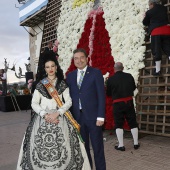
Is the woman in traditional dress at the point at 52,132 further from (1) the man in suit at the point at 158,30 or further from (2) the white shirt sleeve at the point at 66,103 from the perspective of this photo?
(1) the man in suit at the point at 158,30

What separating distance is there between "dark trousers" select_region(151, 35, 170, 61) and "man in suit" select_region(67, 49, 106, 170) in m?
→ 2.24

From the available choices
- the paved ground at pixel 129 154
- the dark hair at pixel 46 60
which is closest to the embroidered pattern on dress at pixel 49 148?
the dark hair at pixel 46 60

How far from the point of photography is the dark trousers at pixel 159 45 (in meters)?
5.18

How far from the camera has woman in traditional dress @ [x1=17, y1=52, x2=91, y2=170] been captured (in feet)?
10.1

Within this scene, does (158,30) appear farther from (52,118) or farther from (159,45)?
(52,118)

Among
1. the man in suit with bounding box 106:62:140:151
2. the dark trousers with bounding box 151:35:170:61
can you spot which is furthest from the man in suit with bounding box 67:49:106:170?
the dark trousers with bounding box 151:35:170:61

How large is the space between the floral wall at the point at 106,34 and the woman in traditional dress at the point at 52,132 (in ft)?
9.69

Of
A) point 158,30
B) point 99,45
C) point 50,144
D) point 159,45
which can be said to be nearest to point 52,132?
point 50,144

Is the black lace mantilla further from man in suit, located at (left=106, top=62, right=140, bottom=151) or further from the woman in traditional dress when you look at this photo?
man in suit, located at (left=106, top=62, right=140, bottom=151)

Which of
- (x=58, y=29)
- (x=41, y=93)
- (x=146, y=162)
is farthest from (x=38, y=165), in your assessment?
(x=58, y=29)

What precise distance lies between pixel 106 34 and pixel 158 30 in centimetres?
181

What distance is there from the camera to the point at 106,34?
6750 mm

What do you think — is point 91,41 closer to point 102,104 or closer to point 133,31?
point 133,31

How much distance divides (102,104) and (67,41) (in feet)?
16.9
